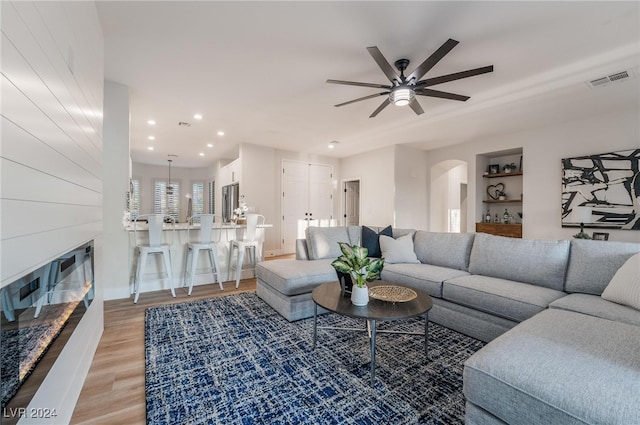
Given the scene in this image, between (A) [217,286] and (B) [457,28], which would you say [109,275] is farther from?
(B) [457,28]

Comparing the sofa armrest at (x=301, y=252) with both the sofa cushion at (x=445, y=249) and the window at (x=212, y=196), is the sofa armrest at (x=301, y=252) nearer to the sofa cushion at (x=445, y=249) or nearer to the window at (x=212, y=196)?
the sofa cushion at (x=445, y=249)

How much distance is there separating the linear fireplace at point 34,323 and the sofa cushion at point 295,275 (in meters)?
1.59

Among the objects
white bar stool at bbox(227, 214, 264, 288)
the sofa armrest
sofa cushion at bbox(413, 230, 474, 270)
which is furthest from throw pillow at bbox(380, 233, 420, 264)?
white bar stool at bbox(227, 214, 264, 288)

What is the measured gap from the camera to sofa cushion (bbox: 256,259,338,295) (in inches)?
109

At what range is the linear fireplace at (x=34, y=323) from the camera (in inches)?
34.4

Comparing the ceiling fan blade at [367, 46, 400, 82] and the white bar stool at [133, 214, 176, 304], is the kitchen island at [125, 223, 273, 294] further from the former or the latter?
the ceiling fan blade at [367, 46, 400, 82]

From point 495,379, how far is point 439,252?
7.36 ft

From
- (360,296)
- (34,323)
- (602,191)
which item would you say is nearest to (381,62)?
(360,296)

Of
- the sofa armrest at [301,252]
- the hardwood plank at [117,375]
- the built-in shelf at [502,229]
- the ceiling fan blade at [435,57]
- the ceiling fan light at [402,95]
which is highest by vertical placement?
the ceiling fan blade at [435,57]

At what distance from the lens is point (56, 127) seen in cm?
127

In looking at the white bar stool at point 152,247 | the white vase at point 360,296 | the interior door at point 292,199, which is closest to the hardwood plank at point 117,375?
the white bar stool at point 152,247

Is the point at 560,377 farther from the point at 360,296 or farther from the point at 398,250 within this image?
the point at 398,250

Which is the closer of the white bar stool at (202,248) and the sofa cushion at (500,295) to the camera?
the sofa cushion at (500,295)

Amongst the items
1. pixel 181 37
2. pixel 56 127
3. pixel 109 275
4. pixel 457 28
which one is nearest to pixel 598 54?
pixel 457 28
